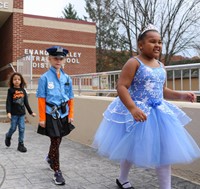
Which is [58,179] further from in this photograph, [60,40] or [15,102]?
[60,40]

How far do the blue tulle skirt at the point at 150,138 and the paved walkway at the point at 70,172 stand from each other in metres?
0.88

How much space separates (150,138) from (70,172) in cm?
194

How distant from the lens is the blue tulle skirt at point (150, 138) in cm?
307

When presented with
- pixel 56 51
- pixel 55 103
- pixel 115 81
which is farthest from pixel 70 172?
pixel 115 81

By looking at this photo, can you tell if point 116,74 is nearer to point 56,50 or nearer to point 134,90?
point 56,50

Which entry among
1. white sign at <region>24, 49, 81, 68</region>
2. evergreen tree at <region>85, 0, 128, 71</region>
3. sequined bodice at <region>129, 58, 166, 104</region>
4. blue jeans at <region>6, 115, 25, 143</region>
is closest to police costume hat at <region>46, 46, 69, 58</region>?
sequined bodice at <region>129, 58, 166, 104</region>

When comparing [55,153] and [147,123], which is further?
[55,153]

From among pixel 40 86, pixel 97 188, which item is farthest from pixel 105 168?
pixel 40 86

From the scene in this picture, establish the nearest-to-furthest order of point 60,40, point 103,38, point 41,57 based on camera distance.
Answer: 1. point 41,57
2. point 60,40
3. point 103,38

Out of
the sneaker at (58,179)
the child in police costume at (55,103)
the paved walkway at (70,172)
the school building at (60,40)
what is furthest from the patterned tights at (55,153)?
the school building at (60,40)

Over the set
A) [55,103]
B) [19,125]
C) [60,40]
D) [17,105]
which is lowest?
[19,125]

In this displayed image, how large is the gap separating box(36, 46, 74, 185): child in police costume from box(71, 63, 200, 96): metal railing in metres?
1.57

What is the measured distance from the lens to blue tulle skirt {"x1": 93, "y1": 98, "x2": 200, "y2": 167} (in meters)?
3.07

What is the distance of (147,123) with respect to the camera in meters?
3.18
